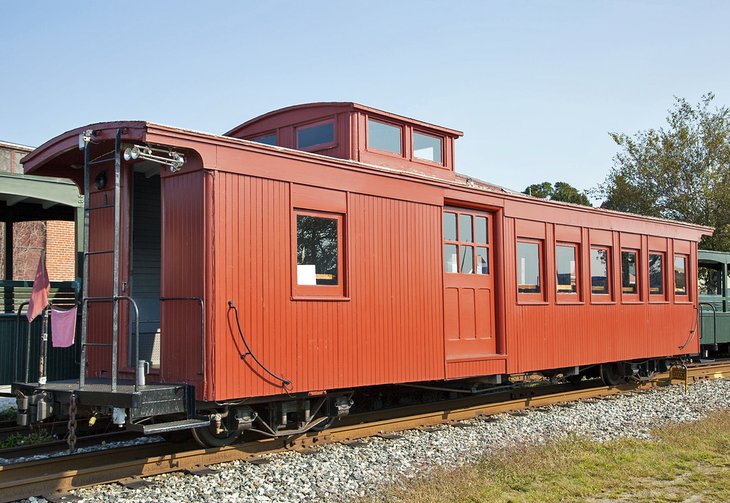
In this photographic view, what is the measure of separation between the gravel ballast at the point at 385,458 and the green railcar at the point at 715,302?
6461 millimetres

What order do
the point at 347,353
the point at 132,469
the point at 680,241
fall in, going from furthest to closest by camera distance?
1. the point at 680,241
2. the point at 347,353
3. the point at 132,469

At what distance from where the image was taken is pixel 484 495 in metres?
6.18

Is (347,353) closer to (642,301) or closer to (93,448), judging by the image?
(93,448)

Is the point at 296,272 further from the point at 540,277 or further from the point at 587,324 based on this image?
the point at 587,324

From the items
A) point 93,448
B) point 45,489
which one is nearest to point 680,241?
point 93,448

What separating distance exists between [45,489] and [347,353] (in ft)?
11.3

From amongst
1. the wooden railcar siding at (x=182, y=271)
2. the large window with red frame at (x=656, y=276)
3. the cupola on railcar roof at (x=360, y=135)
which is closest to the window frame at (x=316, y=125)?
the cupola on railcar roof at (x=360, y=135)

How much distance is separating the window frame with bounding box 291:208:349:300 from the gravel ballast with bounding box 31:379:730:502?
1.72 metres

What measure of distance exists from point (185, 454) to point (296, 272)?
219cm

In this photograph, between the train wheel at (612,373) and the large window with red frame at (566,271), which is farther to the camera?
the train wheel at (612,373)

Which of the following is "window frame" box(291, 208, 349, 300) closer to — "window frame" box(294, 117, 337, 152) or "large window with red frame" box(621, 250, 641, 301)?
"window frame" box(294, 117, 337, 152)

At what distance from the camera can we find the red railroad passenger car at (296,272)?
23.9 feet

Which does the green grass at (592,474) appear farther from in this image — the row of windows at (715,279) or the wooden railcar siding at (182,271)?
the row of windows at (715,279)

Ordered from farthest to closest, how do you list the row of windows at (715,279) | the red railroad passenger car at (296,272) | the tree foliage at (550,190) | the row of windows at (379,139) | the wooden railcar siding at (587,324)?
the tree foliage at (550,190) < the row of windows at (715,279) < the wooden railcar siding at (587,324) < the row of windows at (379,139) < the red railroad passenger car at (296,272)
